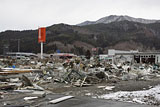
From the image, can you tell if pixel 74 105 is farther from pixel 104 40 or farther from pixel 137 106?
pixel 104 40

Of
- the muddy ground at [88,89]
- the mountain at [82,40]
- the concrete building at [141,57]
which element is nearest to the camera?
the muddy ground at [88,89]

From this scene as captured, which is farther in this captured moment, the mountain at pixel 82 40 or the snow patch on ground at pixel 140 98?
the mountain at pixel 82 40

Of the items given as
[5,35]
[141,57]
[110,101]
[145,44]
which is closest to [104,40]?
[145,44]

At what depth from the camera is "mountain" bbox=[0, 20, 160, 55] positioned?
12519cm

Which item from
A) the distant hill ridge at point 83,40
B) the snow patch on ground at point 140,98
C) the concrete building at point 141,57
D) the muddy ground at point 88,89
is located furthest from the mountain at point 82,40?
the snow patch on ground at point 140,98

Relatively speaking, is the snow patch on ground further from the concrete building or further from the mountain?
the mountain

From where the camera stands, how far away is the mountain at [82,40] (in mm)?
125188

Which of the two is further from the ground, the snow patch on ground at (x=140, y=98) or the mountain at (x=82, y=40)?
the mountain at (x=82, y=40)

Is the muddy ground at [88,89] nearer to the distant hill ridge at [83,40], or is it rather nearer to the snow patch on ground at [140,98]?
the snow patch on ground at [140,98]

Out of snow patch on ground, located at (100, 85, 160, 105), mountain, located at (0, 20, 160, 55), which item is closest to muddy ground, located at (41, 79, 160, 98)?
snow patch on ground, located at (100, 85, 160, 105)

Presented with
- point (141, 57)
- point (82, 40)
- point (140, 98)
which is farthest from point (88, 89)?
point (82, 40)

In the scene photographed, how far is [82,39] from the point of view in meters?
145

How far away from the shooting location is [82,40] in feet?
471

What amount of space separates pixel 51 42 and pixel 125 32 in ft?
270
